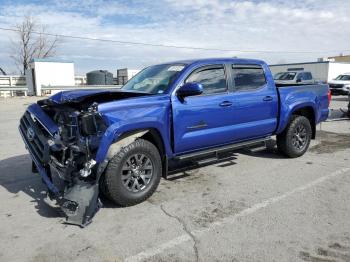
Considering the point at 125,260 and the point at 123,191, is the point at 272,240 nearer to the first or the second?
the point at 125,260

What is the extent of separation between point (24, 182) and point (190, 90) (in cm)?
305

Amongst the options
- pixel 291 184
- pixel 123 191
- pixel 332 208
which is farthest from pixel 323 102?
pixel 123 191

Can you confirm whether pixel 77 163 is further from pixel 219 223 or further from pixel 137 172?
pixel 219 223

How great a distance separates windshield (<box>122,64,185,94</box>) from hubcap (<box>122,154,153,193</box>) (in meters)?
1.07

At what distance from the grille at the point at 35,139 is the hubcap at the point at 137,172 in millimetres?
1006

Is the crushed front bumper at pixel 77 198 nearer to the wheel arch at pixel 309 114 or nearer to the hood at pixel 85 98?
the hood at pixel 85 98

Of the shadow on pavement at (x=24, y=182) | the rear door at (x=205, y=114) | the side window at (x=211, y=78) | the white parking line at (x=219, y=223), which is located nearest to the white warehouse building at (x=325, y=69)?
the side window at (x=211, y=78)

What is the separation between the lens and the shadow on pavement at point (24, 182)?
4.62 metres

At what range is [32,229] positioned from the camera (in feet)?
13.2

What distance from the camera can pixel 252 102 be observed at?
5.98m

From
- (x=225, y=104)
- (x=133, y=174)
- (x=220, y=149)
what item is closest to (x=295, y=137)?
(x=220, y=149)

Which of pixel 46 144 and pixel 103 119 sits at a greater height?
pixel 103 119

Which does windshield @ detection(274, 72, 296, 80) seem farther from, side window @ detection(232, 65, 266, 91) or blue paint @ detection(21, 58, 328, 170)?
side window @ detection(232, 65, 266, 91)

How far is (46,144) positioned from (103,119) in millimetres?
838
